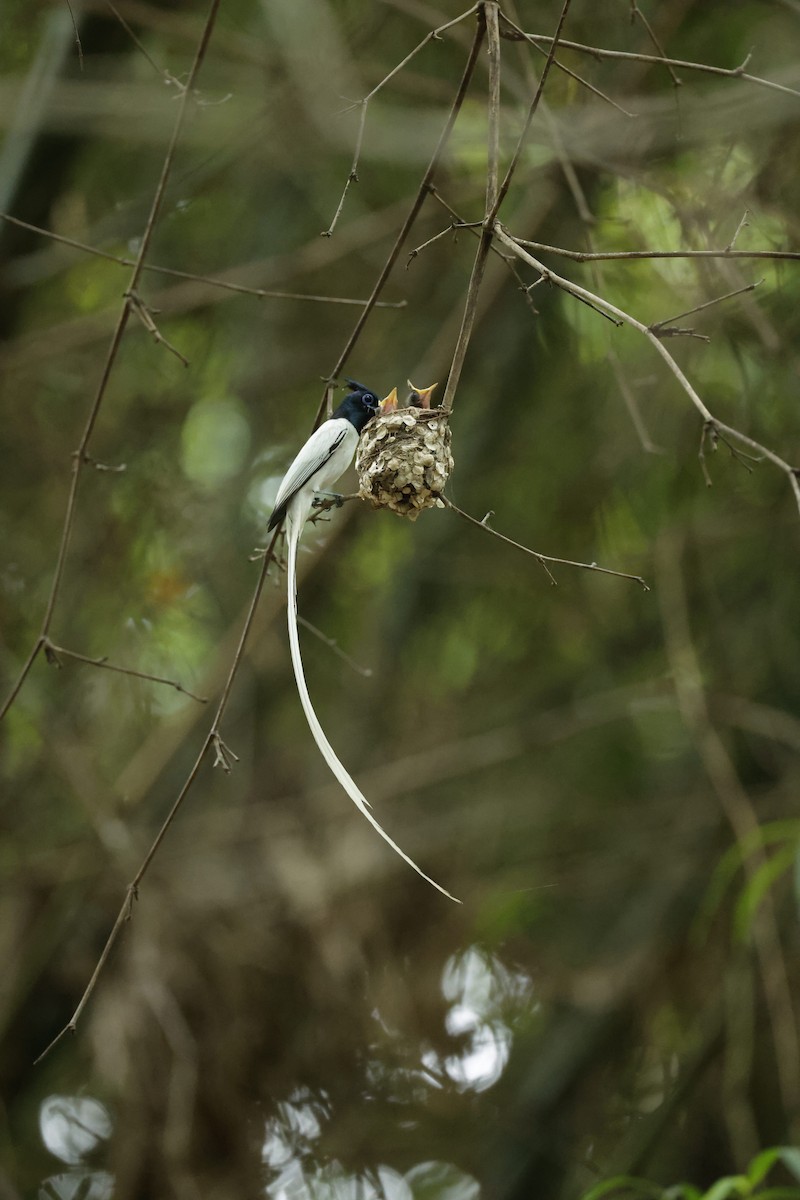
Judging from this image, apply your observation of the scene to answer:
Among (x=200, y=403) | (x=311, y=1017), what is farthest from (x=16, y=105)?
(x=311, y=1017)

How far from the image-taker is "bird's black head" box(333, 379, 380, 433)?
3.31 metres

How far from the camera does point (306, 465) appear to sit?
277 cm

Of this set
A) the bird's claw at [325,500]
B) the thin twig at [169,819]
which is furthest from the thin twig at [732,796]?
the thin twig at [169,819]

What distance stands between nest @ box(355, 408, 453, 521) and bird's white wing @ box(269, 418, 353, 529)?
0.20 metres

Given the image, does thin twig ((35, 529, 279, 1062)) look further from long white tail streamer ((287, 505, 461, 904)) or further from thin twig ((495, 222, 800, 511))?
thin twig ((495, 222, 800, 511))

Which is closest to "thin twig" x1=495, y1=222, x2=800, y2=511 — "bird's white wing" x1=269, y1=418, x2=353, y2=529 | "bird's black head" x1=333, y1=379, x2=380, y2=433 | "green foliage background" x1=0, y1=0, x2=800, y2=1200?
"bird's white wing" x1=269, y1=418, x2=353, y2=529

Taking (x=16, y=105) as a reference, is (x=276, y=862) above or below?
below

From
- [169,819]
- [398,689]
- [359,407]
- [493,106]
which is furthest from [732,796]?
[493,106]

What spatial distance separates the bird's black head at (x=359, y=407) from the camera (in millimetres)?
3311

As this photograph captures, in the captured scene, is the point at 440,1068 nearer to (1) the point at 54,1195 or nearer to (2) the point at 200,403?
(1) the point at 54,1195

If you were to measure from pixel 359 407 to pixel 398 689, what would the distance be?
2.57 m

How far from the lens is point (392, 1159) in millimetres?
4988

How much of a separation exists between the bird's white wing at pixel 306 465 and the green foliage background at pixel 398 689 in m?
1.45

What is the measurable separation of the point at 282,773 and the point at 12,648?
1.32 m
